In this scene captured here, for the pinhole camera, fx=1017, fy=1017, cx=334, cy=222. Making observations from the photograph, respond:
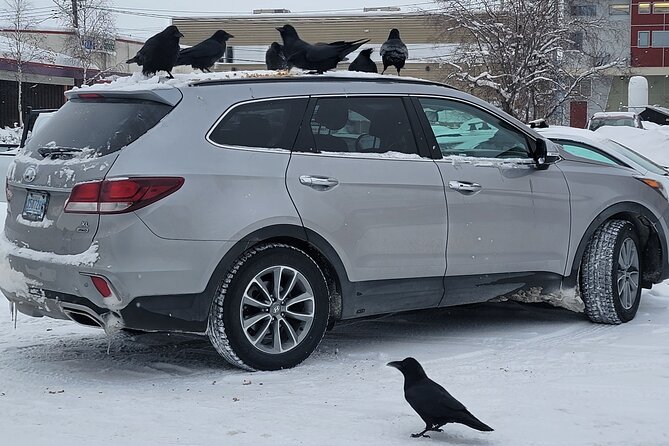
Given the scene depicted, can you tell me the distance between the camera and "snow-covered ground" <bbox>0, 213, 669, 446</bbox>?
14.7 feet

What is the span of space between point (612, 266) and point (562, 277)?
1.27 ft

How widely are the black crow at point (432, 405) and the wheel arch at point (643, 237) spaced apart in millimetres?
2760

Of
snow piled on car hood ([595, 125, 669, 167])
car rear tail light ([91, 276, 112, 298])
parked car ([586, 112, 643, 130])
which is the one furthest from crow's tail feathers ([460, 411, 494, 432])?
parked car ([586, 112, 643, 130])

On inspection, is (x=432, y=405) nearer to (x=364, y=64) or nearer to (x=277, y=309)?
(x=277, y=309)

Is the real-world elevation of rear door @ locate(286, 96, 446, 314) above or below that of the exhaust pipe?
above

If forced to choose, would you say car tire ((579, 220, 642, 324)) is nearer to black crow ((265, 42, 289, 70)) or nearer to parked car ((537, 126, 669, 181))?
black crow ((265, 42, 289, 70))

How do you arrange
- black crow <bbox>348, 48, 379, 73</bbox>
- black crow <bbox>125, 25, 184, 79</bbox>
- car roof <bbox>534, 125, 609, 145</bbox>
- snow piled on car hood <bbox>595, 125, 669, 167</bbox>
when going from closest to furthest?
black crow <bbox>125, 25, 184, 79</bbox>, black crow <bbox>348, 48, 379, 73</bbox>, car roof <bbox>534, 125, 609, 145</bbox>, snow piled on car hood <bbox>595, 125, 669, 167</bbox>

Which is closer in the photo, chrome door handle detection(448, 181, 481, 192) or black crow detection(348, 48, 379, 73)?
chrome door handle detection(448, 181, 481, 192)

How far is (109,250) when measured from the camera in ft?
17.0

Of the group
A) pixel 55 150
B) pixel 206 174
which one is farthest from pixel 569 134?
pixel 55 150

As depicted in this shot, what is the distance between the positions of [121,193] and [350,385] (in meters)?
1.56

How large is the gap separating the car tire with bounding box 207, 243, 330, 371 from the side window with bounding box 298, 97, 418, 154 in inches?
27.6

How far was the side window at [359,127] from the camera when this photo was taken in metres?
5.96

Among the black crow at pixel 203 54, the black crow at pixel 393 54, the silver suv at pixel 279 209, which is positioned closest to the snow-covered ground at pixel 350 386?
the silver suv at pixel 279 209
